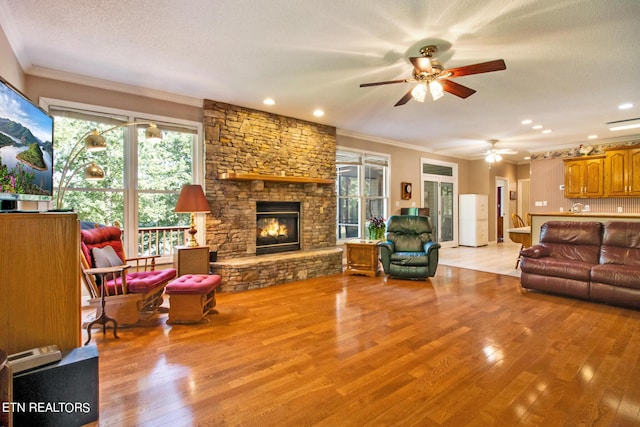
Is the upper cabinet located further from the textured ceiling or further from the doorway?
the doorway

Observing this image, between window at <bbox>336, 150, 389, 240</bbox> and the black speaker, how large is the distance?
A: 5079mm

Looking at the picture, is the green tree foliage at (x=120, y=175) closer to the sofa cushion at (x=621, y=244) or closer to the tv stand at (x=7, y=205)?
the tv stand at (x=7, y=205)

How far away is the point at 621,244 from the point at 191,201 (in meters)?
5.70

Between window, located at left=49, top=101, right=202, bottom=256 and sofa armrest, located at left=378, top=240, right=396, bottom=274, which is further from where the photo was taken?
sofa armrest, located at left=378, top=240, right=396, bottom=274

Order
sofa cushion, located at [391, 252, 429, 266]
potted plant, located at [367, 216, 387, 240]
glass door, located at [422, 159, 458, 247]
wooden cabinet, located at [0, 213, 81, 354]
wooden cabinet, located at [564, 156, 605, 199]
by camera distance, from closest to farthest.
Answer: wooden cabinet, located at [0, 213, 81, 354] → sofa cushion, located at [391, 252, 429, 266] → potted plant, located at [367, 216, 387, 240] → wooden cabinet, located at [564, 156, 605, 199] → glass door, located at [422, 159, 458, 247]

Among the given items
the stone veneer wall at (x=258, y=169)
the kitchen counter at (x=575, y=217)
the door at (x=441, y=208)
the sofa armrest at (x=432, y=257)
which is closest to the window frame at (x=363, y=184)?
the stone veneer wall at (x=258, y=169)

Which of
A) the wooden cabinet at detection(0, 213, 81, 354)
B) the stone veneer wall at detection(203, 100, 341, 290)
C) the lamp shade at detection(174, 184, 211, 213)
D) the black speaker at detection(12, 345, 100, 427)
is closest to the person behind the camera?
the black speaker at detection(12, 345, 100, 427)

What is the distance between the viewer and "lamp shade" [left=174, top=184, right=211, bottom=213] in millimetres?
3906

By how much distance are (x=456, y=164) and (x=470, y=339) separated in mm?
7245

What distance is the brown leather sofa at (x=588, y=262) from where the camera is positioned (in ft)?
12.0

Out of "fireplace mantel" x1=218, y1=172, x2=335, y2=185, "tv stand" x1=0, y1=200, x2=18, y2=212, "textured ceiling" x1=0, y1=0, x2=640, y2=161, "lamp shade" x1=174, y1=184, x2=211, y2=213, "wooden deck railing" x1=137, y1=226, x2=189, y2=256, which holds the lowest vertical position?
"wooden deck railing" x1=137, y1=226, x2=189, y2=256

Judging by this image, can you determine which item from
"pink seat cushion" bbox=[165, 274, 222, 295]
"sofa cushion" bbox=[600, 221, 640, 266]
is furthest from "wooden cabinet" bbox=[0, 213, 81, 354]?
"sofa cushion" bbox=[600, 221, 640, 266]

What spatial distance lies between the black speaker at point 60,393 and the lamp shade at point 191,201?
7.66 ft

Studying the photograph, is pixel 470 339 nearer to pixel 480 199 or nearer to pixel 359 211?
pixel 359 211
